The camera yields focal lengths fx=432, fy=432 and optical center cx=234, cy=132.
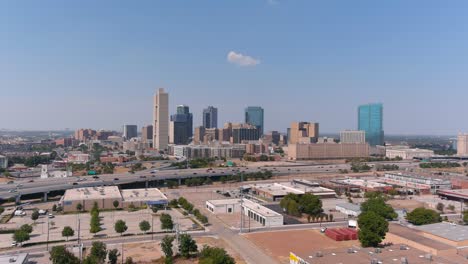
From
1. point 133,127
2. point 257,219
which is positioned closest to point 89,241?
point 257,219

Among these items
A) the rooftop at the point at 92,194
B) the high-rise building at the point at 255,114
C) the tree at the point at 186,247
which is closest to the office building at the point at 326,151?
the rooftop at the point at 92,194

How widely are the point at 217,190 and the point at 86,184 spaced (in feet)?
41.6

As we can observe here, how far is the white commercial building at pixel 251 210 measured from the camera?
26.0 meters

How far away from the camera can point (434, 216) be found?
24766 mm

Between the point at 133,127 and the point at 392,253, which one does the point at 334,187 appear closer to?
the point at 392,253

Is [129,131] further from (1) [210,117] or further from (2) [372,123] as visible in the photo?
(2) [372,123]

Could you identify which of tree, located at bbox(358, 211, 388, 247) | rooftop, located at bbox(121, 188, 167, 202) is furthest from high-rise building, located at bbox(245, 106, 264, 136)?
tree, located at bbox(358, 211, 388, 247)

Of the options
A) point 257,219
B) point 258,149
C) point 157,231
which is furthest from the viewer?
point 258,149

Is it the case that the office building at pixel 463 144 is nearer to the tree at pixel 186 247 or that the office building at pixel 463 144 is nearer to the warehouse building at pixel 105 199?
the warehouse building at pixel 105 199

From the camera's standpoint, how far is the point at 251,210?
28.4 m

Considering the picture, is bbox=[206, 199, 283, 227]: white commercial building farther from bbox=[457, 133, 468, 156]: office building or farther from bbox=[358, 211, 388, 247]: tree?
bbox=[457, 133, 468, 156]: office building

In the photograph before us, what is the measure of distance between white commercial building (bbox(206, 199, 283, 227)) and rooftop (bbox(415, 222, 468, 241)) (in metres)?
8.11

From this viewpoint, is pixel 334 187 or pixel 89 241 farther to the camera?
pixel 334 187

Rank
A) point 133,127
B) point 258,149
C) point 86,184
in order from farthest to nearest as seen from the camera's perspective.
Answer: point 133,127 < point 258,149 < point 86,184
